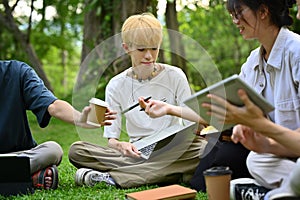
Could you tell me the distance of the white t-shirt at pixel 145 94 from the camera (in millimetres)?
2414

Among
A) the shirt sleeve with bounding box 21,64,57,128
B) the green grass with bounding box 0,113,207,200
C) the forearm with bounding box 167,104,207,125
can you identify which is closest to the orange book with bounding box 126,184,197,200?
the green grass with bounding box 0,113,207,200

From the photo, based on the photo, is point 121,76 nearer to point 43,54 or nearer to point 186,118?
point 186,118

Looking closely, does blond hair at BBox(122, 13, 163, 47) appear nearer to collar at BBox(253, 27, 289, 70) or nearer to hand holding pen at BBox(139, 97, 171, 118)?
hand holding pen at BBox(139, 97, 171, 118)

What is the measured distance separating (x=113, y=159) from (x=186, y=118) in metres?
0.63

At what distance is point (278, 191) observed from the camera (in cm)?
163

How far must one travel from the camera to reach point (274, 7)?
202cm

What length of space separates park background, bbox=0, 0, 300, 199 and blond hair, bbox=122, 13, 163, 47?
17cm

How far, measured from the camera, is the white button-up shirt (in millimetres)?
1960

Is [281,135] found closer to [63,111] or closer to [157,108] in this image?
[157,108]

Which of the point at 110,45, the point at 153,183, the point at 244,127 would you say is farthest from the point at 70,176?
the point at 244,127

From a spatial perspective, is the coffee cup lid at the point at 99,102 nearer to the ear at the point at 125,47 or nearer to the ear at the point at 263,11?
the ear at the point at 125,47

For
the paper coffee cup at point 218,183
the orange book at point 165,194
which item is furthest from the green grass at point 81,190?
the paper coffee cup at point 218,183

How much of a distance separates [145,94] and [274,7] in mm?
700

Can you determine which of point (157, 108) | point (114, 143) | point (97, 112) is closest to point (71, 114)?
point (97, 112)
